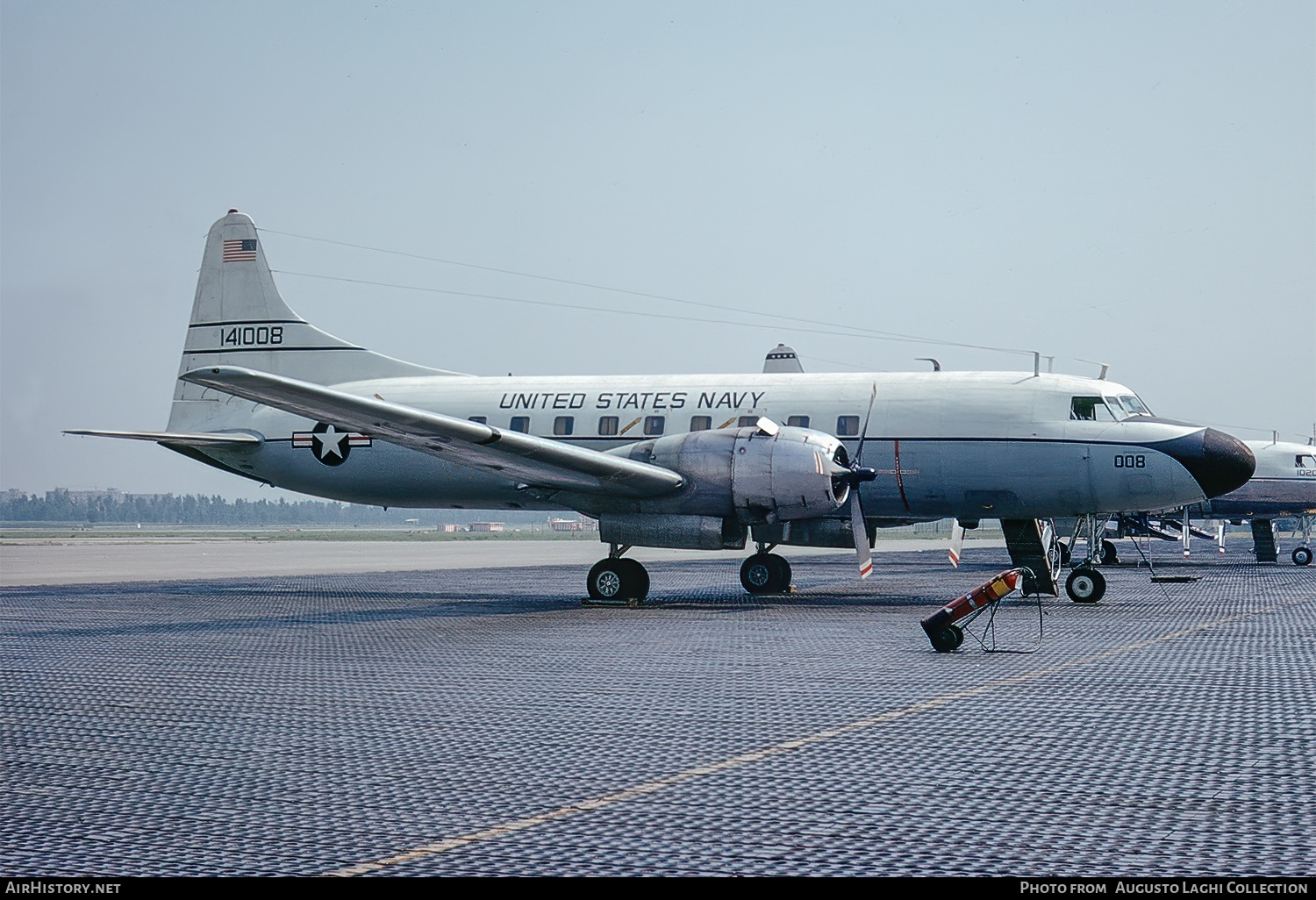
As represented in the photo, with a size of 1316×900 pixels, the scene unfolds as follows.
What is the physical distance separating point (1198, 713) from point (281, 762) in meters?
6.62

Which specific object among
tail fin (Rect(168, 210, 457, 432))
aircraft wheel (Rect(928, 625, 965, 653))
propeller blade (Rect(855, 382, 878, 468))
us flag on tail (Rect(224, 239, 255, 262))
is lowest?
aircraft wheel (Rect(928, 625, 965, 653))

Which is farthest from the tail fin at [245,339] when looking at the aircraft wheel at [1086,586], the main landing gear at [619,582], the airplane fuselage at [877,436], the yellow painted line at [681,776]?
the yellow painted line at [681,776]

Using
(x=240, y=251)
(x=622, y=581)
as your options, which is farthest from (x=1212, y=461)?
(x=240, y=251)

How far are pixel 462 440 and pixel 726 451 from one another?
4.15 meters

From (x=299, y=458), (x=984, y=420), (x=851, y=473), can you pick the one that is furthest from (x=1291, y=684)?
(x=299, y=458)

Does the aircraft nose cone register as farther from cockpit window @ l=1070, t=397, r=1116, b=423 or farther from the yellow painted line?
the yellow painted line

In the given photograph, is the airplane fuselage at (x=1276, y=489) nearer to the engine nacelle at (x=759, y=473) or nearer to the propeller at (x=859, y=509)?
the propeller at (x=859, y=509)

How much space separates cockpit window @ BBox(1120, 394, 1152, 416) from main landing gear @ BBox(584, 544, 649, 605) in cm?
885

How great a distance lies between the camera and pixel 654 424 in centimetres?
2419

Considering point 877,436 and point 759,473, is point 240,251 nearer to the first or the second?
point 759,473

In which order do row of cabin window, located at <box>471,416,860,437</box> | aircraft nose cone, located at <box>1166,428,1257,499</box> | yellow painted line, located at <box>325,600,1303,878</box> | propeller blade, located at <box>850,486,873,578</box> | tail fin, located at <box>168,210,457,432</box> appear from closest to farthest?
yellow painted line, located at <box>325,600,1303,878</box>
propeller blade, located at <box>850,486,873,578</box>
aircraft nose cone, located at <box>1166,428,1257,499</box>
row of cabin window, located at <box>471,416,860,437</box>
tail fin, located at <box>168,210,457,432</box>

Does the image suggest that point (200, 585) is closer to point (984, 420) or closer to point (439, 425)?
point (439, 425)

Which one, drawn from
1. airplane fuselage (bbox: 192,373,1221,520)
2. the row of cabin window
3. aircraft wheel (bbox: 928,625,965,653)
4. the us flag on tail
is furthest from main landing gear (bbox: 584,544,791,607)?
the us flag on tail

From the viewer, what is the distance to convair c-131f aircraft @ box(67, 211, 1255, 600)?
2014cm
